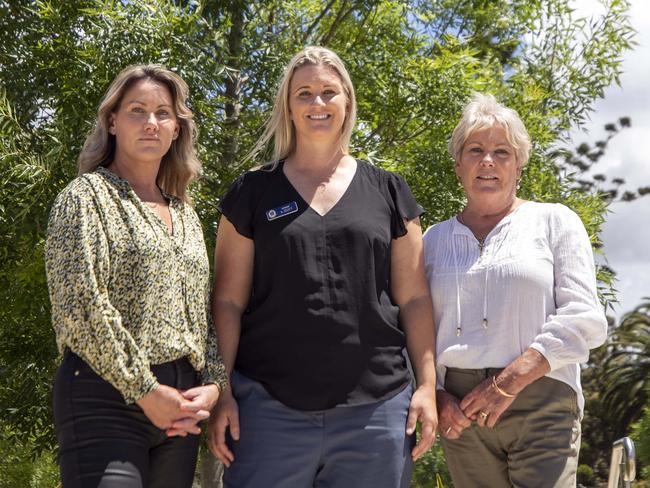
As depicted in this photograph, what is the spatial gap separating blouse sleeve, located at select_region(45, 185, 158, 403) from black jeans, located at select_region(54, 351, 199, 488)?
63 mm

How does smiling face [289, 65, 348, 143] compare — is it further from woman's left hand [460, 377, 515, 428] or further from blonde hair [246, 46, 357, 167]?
woman's left hand [460, 377, 515, 428]

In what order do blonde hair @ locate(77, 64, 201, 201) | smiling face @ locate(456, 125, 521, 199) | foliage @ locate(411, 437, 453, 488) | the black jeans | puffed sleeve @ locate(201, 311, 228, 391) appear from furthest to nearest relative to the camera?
1. foliage @ locate(411, 437, 453, 488)
2. smiling face @ locate(456, 125, 521, 199)
3. blonde hair @ locate(77, 64, 201, 201)
4. puffed sleeve @ locate(201, 311, 228, 391)
5. the black jeans

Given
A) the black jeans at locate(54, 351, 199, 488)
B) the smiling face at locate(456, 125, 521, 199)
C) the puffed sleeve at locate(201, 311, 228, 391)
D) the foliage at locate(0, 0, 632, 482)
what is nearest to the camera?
the black jeans at locate(54, 351, 199, 488)

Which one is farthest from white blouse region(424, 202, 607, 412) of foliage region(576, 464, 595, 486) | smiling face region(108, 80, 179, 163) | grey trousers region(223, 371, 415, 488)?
foliage region(576, 464, 595, 486)

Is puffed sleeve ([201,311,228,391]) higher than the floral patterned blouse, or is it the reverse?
the floral patterned blouse

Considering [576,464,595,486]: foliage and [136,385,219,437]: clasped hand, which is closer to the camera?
[136,385,219,437]: clasped hand

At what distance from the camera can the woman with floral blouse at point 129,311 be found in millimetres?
3008

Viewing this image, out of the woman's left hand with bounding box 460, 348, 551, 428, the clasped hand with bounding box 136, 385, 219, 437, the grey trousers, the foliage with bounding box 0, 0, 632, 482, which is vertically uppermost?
the foliage with bounding box 0, 0, 632, 482

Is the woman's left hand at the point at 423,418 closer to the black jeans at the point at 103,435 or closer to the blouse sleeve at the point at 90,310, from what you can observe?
the black jeans at the point at 103,435

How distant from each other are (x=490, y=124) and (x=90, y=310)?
1.77 m

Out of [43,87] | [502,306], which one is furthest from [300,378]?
[43,87]

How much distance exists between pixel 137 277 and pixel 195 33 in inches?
160

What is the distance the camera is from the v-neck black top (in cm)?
336

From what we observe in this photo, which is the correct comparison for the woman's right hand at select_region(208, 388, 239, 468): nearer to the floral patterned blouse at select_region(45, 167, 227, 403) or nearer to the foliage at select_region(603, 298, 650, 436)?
the floral patterned blouse at select_region(45, 167, 227, 403)
